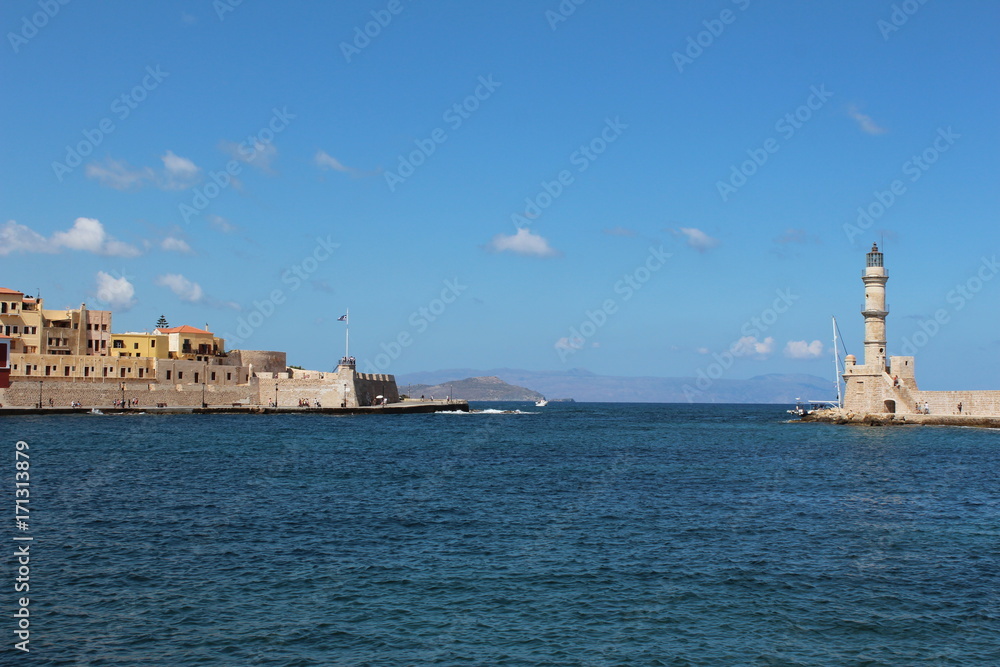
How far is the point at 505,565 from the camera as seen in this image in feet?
62.3

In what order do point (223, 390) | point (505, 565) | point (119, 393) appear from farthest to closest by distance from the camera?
point (223, 390)
point (119, 393)
point (505, 565)

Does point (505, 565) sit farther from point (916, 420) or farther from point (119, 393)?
point (119, 393)

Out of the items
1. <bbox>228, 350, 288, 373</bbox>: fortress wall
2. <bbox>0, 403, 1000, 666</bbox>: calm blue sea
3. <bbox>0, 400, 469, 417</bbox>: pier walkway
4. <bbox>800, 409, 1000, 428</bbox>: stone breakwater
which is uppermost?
<bbox>228, 350, 288, 373</bbox>: fortress wall

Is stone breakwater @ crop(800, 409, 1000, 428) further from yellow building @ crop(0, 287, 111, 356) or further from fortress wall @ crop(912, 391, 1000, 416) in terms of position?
yellow building @ crop(0, 287, 111, 356)

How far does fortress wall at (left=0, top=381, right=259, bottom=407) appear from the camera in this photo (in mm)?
77812

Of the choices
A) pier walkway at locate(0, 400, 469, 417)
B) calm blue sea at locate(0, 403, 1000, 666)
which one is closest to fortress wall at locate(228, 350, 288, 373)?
pier walkway at locate(0, 400, 469, 417)

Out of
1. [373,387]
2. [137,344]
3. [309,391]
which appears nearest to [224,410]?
[309,391]

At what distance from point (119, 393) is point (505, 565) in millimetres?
75208

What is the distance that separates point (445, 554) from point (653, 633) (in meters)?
6.53

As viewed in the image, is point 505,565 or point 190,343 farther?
point 190,343

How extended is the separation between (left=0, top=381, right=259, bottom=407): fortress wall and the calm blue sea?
1785 inches

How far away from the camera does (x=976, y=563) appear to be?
1956 centimetres

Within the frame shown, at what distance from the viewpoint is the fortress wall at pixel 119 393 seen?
7781cm

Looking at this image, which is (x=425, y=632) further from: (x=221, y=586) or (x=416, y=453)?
(x=416, y=453)
